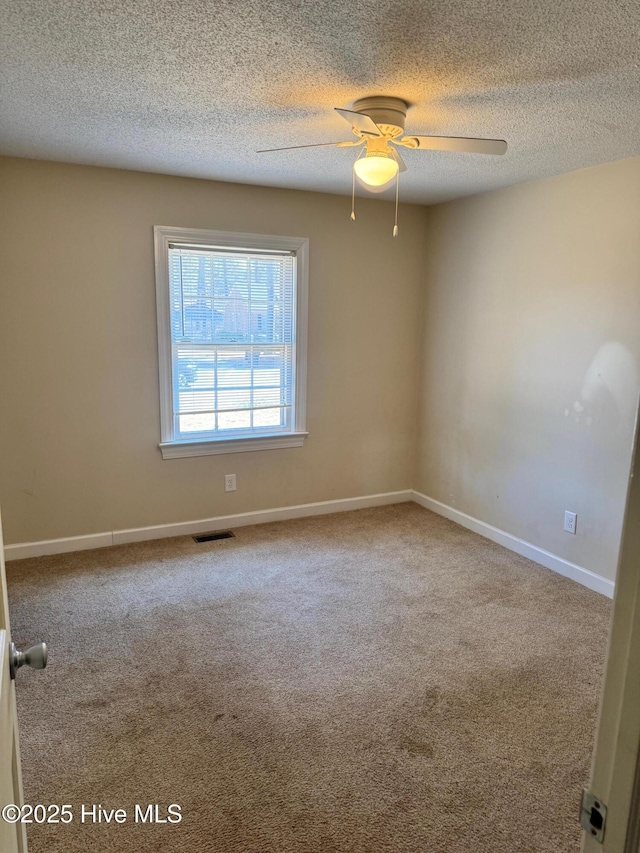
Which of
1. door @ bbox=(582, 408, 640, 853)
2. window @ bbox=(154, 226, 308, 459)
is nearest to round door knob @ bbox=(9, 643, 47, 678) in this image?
door @ bbox=(582, 408, 640, 853)

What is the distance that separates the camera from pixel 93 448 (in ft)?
11.6

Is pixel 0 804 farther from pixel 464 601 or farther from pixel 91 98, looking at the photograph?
pixel 464 601

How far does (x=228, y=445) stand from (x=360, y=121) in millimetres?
2432

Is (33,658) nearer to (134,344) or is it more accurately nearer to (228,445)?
(134,344)

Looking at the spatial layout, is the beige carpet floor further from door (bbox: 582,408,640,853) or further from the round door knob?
door (bbox: 582,408,640,853)

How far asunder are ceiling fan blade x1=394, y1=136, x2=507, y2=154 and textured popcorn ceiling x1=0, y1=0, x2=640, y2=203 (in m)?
0.14

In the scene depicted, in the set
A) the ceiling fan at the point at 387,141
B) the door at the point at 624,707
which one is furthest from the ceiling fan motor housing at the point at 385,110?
the door at the point at 624,707

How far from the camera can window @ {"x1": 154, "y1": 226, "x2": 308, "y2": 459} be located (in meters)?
3.63

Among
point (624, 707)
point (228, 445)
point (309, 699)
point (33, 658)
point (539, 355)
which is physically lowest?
point (309, 699)

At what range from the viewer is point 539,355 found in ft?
11.4

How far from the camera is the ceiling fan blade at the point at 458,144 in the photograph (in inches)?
84.3

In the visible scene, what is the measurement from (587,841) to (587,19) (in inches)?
Answer: 76.0

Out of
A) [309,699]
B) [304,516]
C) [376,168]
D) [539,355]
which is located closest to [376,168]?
[376,168]

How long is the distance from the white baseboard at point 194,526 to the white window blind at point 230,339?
2.06ft
